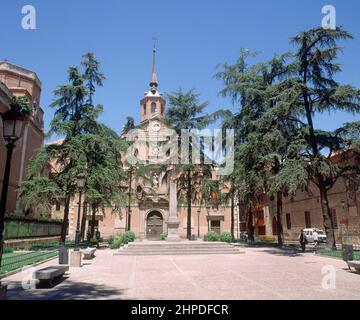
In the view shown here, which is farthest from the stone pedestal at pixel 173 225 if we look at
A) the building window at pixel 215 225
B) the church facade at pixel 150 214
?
the building window at pixel 215 225

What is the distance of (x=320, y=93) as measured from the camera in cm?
1973

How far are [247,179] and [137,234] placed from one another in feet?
76.2

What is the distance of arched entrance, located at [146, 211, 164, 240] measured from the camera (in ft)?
138

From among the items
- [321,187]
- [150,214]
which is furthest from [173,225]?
[150,214]

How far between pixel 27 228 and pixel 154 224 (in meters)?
21.4

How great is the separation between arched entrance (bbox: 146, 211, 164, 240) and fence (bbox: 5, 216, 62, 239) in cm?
1432

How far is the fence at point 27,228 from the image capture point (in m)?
19.9

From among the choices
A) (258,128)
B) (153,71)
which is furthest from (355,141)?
(153,71)

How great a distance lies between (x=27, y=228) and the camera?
75.3 feet

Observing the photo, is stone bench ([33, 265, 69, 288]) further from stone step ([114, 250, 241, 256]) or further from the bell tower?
the bell tower

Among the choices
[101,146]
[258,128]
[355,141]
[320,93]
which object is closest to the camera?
[355,141]

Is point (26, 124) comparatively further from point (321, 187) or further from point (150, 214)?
point (321, 187)

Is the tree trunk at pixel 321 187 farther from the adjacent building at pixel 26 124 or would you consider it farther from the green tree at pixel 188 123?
the adjacent building at pixel 26 124
